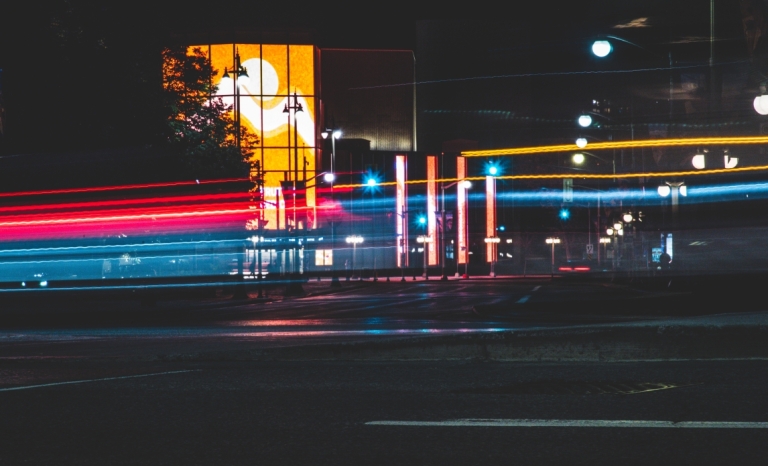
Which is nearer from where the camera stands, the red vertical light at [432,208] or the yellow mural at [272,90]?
the yellow mural at [272,90]

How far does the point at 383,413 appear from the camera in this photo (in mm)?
7082

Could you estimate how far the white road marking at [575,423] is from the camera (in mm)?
6250

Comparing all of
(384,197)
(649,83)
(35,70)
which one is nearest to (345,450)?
(35,70)

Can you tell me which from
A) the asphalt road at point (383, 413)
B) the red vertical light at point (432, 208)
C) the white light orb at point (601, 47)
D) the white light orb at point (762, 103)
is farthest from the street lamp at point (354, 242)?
the asphalt road at point (383, 413)

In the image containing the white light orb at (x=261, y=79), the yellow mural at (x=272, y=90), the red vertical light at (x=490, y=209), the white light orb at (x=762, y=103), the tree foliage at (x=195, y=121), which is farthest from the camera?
the red vertical light at (x=490, y=209)

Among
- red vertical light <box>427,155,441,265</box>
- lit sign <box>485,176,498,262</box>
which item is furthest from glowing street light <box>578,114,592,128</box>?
lit sign <box>485,176,498,262</box>

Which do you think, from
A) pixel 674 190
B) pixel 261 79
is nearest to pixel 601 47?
pixel 674 190

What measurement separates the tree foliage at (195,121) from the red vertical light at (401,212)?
36.7 m

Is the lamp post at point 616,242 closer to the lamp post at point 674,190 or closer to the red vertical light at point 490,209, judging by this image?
the red vertical light at point 490,209

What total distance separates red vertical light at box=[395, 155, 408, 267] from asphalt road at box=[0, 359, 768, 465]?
72.1 m

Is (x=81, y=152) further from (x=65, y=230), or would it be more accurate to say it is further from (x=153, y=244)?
(x=153, y=244)

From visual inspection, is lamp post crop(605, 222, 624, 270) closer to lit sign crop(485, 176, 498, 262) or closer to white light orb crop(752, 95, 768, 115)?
lit sign crop(485, 176, 498, 262)

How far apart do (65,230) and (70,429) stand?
31.2 meters

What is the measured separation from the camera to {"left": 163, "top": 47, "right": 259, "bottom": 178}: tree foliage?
39156mm
